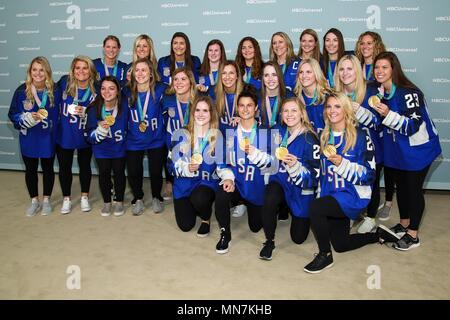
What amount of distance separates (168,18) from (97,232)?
327cm

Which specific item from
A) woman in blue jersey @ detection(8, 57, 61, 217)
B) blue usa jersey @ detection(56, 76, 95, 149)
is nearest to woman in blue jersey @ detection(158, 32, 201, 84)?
blue usa jersey @ detection(56, 76, 95, 149)

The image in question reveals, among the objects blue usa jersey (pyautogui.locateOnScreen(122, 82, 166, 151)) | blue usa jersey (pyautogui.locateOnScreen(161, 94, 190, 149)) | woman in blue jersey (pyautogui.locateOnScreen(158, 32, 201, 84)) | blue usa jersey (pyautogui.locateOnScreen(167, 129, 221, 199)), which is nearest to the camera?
blue usa jersey (pyautogui.locateOnScreen(167, 129, 221, 199))

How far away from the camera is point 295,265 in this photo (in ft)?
12.7

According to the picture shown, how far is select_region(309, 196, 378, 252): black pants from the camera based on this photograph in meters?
3.76

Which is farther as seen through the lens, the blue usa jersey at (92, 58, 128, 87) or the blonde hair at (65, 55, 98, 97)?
the blue usa jersey at (92, 58, 128, 87)

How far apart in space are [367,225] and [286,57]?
1982 mm

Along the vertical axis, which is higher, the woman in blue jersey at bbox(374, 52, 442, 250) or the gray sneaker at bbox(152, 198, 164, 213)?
the woman in blue jersey at bbox(374, 52, 442, 250)

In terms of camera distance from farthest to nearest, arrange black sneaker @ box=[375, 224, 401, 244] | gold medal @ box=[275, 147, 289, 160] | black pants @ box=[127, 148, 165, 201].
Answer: black pants @ box=[127, 148, 165, 201], black sneaker @ box=[375, 224, 401, 244], gold medal @ box=[275, 147, 289, 160]

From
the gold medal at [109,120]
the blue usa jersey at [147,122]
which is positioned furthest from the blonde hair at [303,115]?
the gold medal at [109,120]

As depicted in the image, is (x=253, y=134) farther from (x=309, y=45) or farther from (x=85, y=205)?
(x=85, y=205)

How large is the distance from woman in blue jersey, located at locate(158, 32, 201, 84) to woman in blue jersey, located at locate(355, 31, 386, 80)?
1.86 meters

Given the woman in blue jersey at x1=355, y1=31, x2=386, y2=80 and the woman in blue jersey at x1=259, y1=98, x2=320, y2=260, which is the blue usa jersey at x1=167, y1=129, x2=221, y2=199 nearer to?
the woman in blue jersey at x1=259, y1=98, x2=320, y2=260

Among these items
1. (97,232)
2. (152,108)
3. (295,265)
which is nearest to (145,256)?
(97,232)

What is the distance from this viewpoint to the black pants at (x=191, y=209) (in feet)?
14.6
